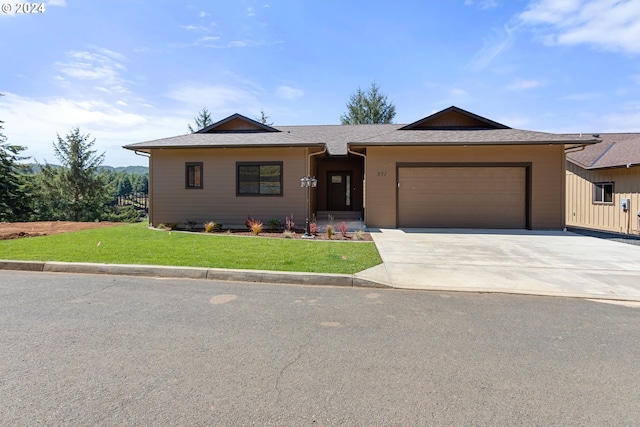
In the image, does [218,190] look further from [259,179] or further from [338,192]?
[338,192]

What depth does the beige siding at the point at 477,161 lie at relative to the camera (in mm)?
12273

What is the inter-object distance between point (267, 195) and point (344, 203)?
469 centimetres

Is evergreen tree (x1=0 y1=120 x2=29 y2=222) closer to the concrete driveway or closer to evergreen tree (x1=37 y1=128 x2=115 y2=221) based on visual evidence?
evergreen tree (x1=37 y1=128 x2=115 y2=221)

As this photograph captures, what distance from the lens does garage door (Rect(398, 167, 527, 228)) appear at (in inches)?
498

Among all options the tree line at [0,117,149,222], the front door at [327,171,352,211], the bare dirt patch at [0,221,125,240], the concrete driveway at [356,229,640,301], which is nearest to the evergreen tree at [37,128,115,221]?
the tree line at [0,117,149,222]

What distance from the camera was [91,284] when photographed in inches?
211

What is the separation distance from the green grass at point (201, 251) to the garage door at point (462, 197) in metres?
4.47

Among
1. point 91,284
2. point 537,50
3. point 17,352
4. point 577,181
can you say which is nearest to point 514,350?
point 17,352

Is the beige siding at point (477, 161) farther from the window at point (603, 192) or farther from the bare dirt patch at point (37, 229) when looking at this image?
the bare dirt patch at point (37, 229)

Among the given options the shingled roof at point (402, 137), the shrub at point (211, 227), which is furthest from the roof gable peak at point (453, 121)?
the shrub at point (211, 227)

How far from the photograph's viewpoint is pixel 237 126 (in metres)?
15.5

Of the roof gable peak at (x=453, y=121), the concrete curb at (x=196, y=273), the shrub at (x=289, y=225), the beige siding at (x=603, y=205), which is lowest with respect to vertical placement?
the concrete curb at (x=196, y=273)

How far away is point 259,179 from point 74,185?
23.8 metres

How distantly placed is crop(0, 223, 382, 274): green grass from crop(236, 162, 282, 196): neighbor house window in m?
3.33
